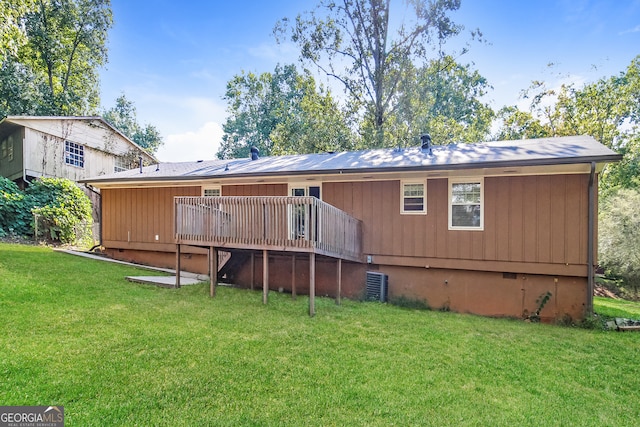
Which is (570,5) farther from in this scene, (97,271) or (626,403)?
(97,271)

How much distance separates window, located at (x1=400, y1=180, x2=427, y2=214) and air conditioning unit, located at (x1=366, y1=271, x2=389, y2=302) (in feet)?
5.94

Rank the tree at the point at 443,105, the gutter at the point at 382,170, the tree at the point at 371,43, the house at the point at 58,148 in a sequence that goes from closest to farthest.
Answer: the gutter at the point at 382,170, the house at the point at 58,148, the tree at the point at 371,43, the tree at the point at 443,105

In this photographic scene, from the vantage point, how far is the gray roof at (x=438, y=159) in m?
7.08

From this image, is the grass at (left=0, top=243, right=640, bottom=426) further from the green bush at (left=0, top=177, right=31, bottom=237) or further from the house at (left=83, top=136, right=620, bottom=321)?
the green bush at (left=0, top=177, right=31, bottom=237)

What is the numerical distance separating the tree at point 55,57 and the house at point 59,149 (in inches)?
210

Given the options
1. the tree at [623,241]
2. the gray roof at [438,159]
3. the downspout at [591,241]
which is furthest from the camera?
the tree at [623,241]

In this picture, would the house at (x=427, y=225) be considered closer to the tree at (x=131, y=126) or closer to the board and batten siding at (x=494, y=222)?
the board and batten siding at (x=494, y=222)

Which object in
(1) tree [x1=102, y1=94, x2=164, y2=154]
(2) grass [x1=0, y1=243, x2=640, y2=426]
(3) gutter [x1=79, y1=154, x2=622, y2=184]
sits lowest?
(2) grass [x1=0, y1=243, x2=640, y2=426]

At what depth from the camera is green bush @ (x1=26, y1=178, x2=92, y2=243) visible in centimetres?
1280

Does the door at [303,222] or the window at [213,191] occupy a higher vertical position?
the window at [213,191]

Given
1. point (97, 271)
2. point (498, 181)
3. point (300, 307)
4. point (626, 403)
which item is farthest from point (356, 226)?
point (97, 271)

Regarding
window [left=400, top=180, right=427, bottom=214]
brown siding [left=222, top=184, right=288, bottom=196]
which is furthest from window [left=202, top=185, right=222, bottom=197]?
window [left=400, top=180, right=427, bottom=214]

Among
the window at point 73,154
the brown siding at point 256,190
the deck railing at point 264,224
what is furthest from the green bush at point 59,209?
the deck railing at point 264,224

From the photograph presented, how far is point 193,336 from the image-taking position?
200 inches
